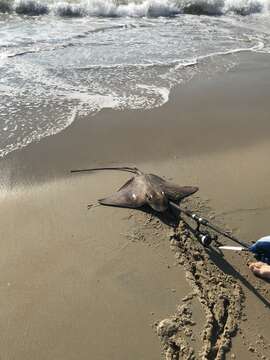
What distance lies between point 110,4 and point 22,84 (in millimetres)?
9527

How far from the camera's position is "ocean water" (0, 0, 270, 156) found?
797cm

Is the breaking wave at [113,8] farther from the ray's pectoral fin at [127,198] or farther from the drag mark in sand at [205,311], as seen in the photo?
the drag mark in sand at [205,311]

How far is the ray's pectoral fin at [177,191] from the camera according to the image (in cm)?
541

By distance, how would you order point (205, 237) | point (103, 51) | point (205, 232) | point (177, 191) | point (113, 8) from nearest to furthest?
1. point (205, 237)
2. point (205, 232)
3. point (177, 191)
4. point (103, 51)
5. point (113, 8)

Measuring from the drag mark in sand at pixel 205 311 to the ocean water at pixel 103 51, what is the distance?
351 cm

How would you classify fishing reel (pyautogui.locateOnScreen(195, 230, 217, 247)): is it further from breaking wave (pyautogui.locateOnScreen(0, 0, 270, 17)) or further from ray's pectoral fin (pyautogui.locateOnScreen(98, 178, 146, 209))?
breaking wave (pyautogui.locateOnScreen(0, 0, 270, 17))

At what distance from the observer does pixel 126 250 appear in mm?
4699

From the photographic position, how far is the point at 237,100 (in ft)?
27.6

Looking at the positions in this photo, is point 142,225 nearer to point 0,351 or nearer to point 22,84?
point 0,351

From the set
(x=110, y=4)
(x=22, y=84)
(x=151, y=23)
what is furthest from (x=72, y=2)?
(x=22, y=84)

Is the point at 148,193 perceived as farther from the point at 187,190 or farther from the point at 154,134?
the point at 154,134

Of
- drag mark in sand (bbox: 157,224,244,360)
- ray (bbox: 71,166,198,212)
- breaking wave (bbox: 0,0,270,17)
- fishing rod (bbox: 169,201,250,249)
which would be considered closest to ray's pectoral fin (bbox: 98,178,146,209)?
ray (bbox: 71,166,198,212)

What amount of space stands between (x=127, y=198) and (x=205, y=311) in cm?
190

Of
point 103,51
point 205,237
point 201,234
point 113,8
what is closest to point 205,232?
point 201,234
